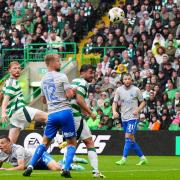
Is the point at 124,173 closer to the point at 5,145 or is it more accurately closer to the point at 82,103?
the point at 82,103

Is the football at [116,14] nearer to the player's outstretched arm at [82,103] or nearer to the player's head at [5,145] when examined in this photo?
the player's head at [5,145]

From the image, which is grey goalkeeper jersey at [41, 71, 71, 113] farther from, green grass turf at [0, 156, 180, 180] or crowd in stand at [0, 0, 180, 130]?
crowd in stand at [0, 0, 180, 130]

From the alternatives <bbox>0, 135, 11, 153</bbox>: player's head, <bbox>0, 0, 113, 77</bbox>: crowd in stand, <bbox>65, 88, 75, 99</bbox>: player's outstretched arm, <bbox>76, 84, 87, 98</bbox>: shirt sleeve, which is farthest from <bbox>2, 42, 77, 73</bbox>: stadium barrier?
<bbox>65, 88, 75, 99</bbox>: player's outstretched arm

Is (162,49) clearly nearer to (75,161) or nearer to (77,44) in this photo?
(77,44)

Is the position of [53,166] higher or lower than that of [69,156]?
lower

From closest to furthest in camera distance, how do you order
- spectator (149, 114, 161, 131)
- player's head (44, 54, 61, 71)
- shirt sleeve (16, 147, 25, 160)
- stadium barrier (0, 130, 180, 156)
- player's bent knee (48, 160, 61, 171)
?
player's head (44, 54, 61, 71) → shirt sleeve (16, 147, 25, 160) → player's bent knee (48, 160, 61, 171) → stadium barrier (0, 130, 180, 156) → spectator (149, 114, 161, 131)

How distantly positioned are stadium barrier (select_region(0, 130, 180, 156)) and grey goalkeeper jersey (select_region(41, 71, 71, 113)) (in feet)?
31.3

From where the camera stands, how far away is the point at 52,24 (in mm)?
33531

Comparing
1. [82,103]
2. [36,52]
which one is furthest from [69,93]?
[36,52]

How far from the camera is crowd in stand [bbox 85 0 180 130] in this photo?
2703 centimetres

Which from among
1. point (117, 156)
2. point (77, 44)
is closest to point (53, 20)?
point (77, 44)

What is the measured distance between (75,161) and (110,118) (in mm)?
8615

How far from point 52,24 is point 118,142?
9.40 m

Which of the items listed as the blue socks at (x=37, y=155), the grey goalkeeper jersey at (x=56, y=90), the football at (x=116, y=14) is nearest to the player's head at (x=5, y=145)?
the blue socks at (x=37, y=155)
